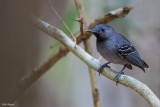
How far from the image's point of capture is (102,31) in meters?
3.31

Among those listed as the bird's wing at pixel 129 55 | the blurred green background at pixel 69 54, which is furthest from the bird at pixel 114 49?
the blurred green background at pixel 69 54

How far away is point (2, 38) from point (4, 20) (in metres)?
0.06

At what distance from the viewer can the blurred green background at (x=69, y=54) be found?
94 cm

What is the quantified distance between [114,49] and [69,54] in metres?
1.92

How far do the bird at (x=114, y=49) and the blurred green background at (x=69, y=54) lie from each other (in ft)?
1.47

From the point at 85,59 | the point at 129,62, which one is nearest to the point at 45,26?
the point at 85,59

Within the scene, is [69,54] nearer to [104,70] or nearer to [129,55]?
[129,55]

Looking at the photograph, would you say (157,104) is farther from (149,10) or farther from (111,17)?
(149,10)

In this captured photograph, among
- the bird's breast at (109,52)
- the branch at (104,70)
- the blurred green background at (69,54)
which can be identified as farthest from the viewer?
the bird's breast at (109,52)

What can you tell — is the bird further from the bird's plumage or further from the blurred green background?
the blurred green background

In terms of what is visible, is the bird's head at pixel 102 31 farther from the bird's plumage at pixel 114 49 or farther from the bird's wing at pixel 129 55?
the bird's wing at pixel 129 55

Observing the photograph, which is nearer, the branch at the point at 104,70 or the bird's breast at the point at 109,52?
the branch at the point at 104,70

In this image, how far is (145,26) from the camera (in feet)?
13.8

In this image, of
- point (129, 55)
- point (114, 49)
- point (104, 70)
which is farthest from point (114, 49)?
point (104, 70)
